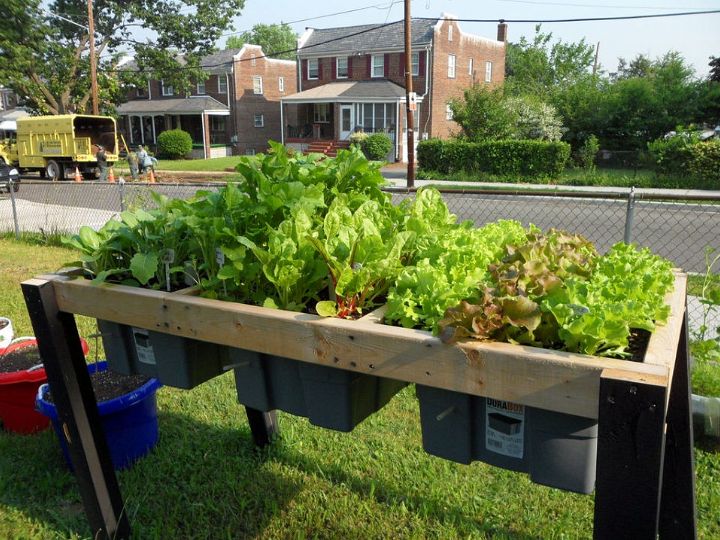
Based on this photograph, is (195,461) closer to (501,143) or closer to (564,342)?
(564,342)

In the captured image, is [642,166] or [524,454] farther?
[642,166]

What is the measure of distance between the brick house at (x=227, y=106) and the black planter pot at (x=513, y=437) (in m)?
38.7

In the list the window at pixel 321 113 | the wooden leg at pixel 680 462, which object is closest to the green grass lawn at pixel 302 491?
the wooden leg at pixel 680 462

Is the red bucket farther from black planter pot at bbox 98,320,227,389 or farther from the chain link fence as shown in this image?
the chain link fence

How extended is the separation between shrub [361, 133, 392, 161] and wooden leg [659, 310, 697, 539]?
27447mm

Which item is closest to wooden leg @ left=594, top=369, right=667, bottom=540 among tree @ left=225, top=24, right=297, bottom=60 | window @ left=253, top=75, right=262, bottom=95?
window @ left=253, top=75, right=262, bottom=95

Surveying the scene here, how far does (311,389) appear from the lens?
1884 mm

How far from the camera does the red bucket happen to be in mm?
3473

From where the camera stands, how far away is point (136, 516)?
2.88 m

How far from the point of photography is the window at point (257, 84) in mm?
41500

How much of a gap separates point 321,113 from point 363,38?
16.8 feet

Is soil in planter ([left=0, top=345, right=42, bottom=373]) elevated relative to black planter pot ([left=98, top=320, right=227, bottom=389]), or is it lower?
lower

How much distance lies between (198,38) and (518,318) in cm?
3655

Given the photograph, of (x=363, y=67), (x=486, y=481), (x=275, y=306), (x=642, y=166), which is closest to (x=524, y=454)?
(x=275, y=306)
